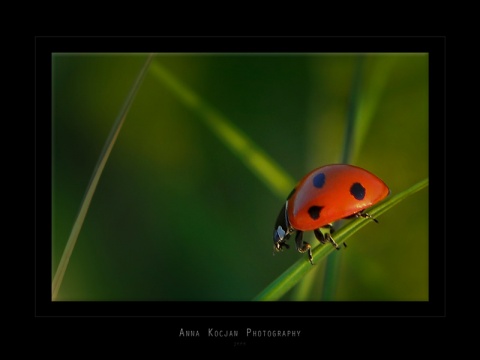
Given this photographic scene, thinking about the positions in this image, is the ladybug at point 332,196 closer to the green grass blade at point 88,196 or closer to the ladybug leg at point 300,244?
the ladybug leg at point 300,244

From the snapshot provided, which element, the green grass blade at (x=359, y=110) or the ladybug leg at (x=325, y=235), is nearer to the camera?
the ladybug leg at (x=325, y=235)

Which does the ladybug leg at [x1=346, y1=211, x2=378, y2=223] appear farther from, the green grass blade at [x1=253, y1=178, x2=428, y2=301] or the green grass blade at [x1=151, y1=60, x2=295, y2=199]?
the green grass blade at [x1=151, y1=60, x2=295, y2=199]

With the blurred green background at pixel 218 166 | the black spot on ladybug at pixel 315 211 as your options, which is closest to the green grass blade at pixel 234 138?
the blurred green background at pixel 218 166

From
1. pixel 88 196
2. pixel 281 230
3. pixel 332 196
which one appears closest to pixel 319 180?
pixel 332 196

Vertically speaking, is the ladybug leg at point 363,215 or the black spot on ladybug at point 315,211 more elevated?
the black spot on ladybug at point 315,211

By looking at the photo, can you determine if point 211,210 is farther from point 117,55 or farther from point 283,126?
point 117,55

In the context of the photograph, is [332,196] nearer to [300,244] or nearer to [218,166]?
[300,244]
